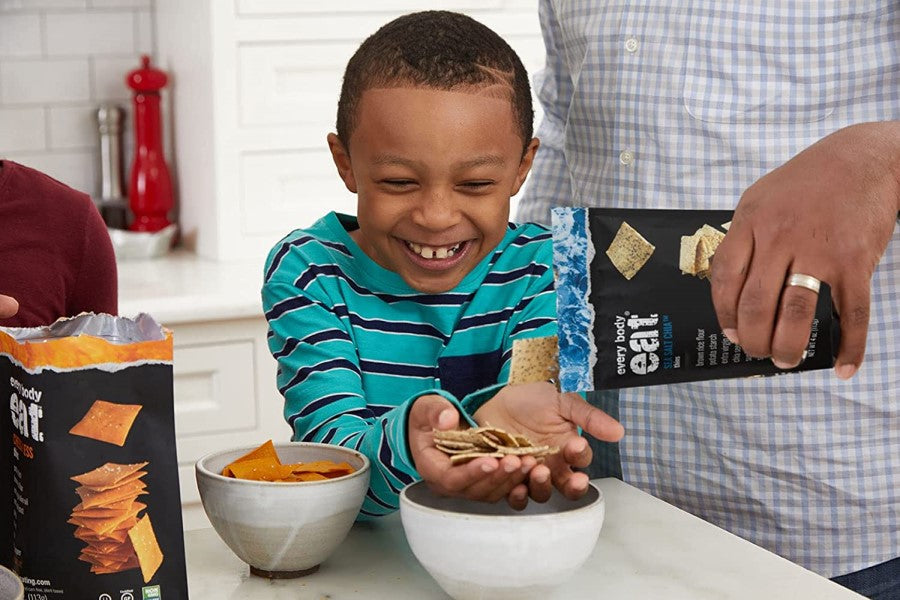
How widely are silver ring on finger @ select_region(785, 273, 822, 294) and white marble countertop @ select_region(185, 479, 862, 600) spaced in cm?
27

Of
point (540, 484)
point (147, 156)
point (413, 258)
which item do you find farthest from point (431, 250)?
point (147, 156)

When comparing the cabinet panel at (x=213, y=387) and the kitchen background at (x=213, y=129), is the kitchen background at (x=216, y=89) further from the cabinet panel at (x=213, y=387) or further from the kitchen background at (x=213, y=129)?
the cabinet panel at (x=213, y=387)

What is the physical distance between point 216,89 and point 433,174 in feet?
5.55

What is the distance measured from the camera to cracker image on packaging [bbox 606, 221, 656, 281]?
92 cm

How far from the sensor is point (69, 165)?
10.0 ft

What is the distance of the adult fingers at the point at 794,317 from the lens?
0.83m

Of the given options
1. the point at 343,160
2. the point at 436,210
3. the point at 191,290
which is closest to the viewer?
the point at 436,210

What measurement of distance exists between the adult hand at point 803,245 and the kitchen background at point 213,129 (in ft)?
5.58

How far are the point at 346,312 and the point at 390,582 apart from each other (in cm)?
37

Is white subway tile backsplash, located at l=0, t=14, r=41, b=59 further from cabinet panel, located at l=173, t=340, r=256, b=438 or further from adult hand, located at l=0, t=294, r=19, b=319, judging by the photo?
adult hand, located at l=0, t=294, r=19, b=319

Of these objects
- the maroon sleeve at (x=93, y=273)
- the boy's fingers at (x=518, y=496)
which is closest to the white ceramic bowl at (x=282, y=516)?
the boy's fingers at (x=518, y=496)

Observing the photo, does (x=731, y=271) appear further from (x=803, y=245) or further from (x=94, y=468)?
(x=94, y=468)

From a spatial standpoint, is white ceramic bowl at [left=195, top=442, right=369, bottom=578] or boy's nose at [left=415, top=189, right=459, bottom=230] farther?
boy's nose at [left=415, top=189, right=459, bottom=230]

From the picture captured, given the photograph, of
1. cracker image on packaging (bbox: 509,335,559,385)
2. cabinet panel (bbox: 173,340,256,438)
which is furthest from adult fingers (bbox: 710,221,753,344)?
cabinet panel (bbox: 173,340,256,438)
